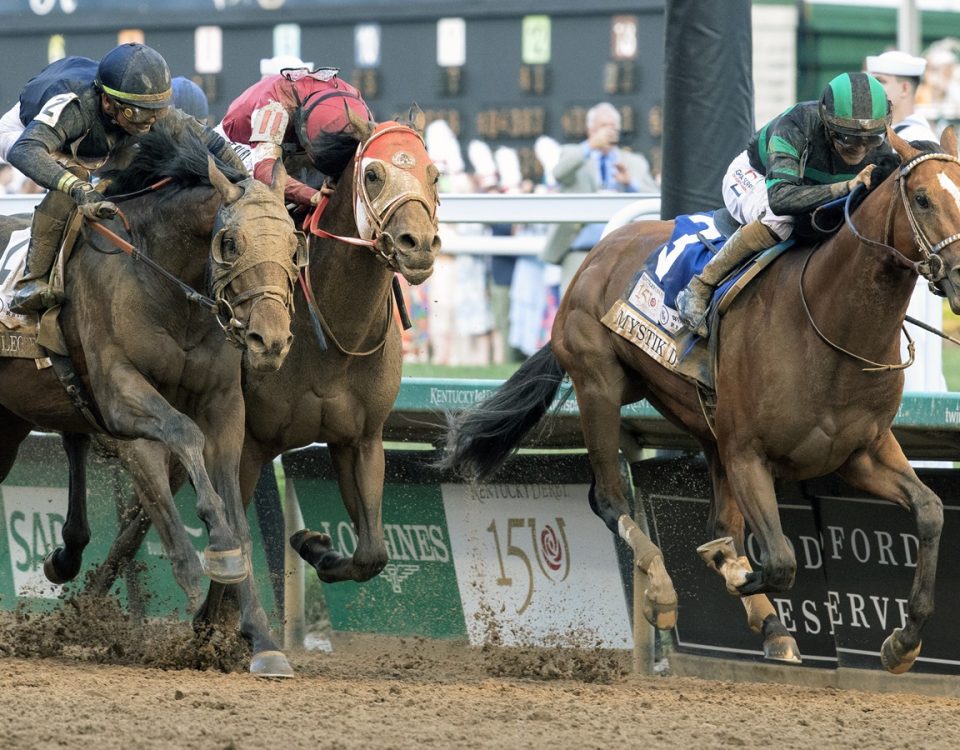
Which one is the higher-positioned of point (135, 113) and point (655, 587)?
point (135, 113)

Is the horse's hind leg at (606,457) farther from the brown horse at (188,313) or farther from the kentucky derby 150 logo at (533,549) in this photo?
the brown horse at (188,313)

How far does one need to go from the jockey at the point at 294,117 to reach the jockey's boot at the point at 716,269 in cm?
134

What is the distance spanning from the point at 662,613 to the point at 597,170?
7913 millimetres

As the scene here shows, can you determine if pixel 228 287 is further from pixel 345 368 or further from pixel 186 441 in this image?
pixel 345 368

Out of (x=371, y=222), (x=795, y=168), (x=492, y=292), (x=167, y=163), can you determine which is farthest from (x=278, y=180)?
(x=492, y=292)

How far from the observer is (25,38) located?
16922mm

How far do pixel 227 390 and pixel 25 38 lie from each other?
11.9 m

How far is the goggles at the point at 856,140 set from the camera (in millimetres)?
6055

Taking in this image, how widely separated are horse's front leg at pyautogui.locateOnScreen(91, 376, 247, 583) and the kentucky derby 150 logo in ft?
6.12

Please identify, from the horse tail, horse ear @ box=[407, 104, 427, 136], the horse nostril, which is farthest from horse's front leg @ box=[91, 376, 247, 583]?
the horse tail

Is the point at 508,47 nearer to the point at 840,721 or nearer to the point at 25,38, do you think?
the point at 25,38

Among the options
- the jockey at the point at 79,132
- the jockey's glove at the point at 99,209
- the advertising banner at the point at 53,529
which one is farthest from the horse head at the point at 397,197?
the advertising banner at the point at 53,529

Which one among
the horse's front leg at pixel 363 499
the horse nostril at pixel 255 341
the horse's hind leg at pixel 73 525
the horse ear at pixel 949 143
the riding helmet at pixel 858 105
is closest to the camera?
the horse nostril at pixel 255 341

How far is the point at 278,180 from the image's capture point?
232 inches
